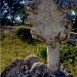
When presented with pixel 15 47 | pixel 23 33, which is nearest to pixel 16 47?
pixel 15 47

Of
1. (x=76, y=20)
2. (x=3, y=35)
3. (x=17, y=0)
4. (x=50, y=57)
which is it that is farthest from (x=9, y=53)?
(x=17, y=0)

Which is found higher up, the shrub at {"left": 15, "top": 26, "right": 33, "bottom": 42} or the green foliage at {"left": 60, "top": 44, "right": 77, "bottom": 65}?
the shrub at {"left": 15, "top": 26, "right": 33, "bottom": 42}

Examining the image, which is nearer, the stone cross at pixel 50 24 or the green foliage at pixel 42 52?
the stone cross at pixel 50 24

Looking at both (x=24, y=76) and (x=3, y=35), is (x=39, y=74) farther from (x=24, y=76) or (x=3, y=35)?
(x=3, y=35)

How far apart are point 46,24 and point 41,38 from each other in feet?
0.50

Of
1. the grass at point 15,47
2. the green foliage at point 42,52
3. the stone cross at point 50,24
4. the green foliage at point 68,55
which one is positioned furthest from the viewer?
the grass at point 15,47

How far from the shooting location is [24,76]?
11.5ft

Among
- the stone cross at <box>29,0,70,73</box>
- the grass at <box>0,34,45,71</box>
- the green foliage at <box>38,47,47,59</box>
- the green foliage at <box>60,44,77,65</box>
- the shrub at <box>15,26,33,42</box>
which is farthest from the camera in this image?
the shrub at <box>15,26,33,42</box>

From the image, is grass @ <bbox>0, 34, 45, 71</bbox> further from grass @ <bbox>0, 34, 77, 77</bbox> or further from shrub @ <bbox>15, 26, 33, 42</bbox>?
shrub @ <bbox>15, 26, 33, 42</bbox>

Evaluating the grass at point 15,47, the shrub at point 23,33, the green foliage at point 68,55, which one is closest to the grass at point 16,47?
the grass at point 15,47

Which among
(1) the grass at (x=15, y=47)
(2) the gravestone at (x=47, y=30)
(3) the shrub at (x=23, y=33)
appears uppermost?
(2) the gravestone at (x=47, y=30)

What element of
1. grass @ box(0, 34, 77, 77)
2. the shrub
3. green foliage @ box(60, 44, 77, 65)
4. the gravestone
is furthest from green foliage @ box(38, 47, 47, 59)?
the gravestone

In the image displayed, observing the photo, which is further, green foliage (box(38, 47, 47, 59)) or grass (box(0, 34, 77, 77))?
grass (box(0, 34, 77, 77))

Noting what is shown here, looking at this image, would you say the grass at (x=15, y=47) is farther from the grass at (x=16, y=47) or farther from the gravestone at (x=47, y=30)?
the gravestone at (x=47, y=30)
